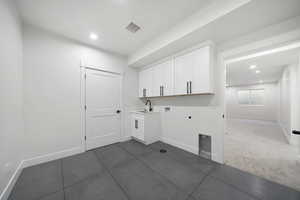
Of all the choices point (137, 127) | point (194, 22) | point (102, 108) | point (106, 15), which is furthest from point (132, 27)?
point (137, 127)

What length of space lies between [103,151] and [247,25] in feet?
12.4

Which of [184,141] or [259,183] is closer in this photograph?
[259,183]

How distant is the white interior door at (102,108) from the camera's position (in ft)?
8.80

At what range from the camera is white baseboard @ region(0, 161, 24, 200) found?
125 centimetres

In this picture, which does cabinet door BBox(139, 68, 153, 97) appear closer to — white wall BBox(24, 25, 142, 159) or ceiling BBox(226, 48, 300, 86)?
white wall BBox(24, 25, 142, 159)

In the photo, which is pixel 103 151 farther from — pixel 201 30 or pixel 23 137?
pixel 201 30

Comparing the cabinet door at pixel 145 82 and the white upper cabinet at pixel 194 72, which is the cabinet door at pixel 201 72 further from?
the cabinet door at pixel 145 82

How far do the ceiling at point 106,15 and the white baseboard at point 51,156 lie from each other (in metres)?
2.59

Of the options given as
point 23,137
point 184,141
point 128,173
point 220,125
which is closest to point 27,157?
point 23,137

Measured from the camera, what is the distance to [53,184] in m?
1.55

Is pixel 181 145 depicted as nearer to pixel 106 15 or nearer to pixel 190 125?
pixel 190 125

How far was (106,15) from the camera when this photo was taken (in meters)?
1.80

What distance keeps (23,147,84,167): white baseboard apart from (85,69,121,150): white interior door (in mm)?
248

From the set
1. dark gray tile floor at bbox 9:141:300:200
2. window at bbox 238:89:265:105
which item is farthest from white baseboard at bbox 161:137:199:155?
window at bbox 238:89:265:105
